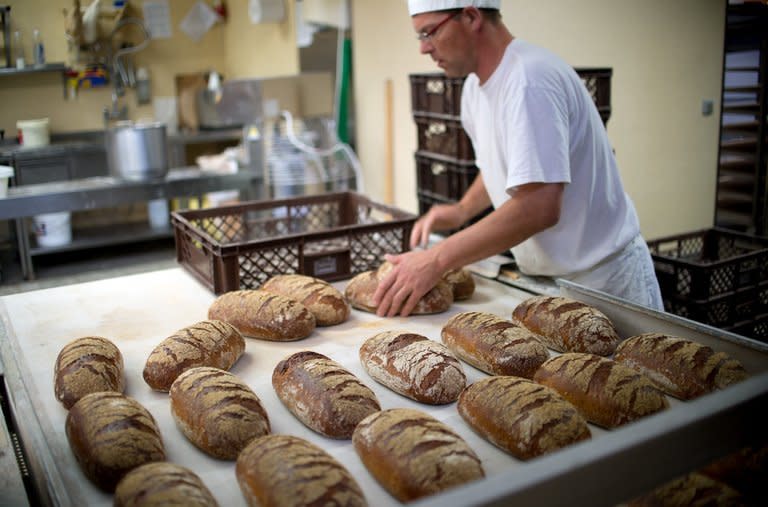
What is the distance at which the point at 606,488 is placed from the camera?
2.30ft

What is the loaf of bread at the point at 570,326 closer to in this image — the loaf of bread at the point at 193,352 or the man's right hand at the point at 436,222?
the man's right hand at the point at 436,222

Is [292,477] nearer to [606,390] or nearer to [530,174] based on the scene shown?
[606,390]

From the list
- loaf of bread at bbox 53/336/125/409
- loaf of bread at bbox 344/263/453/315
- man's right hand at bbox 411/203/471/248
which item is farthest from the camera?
man's right hand at bbox 411/203/471/248

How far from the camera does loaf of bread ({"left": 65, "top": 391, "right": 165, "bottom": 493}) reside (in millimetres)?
1101

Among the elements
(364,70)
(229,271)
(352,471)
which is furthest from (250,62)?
(352,471)

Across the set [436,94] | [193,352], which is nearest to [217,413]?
[193,352]

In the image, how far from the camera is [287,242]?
2.03 metres

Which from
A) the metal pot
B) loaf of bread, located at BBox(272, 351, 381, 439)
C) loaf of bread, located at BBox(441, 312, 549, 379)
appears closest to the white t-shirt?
loaf of bread, located at BBox(441, 312, 549, 379)

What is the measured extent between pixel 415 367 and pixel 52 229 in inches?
190

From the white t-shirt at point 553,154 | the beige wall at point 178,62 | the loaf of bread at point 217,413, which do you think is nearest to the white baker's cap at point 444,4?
the white t-shirt at point 553,154

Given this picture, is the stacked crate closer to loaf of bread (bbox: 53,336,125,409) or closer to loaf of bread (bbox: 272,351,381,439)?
loaf of bread (bbox: 272,351,381,439)

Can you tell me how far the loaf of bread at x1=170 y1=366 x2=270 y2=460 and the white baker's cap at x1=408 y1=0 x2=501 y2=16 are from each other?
1.14 metres

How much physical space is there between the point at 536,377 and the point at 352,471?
447 mm

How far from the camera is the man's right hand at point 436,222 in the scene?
7.32 feet
